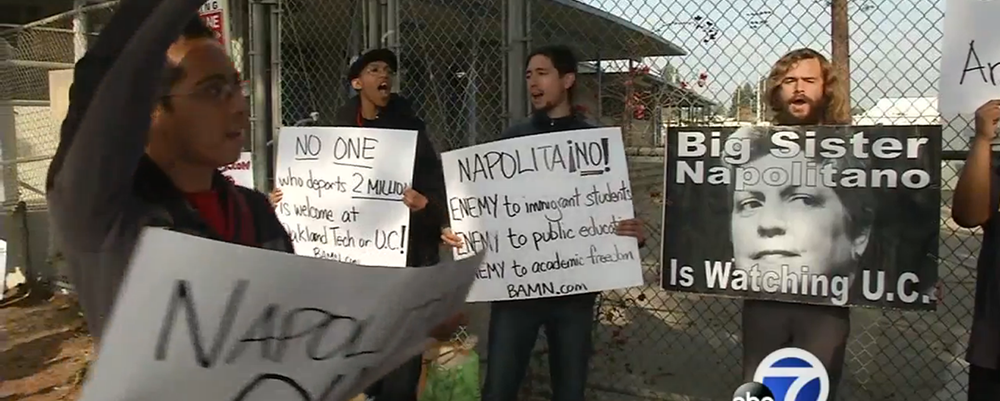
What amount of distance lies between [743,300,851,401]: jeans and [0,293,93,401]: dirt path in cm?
312

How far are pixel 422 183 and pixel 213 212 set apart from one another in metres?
2.56

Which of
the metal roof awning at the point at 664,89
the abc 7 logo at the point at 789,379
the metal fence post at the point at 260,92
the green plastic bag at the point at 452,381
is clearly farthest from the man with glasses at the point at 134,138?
the metal fence post at the point at 260,92

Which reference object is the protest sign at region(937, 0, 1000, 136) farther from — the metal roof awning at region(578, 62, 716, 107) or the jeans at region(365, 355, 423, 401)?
the jeans at region(365, 355, 423, 401)

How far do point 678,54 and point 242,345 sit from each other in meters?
3.88

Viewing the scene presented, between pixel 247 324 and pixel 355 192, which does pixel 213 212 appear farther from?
pixel 355 192

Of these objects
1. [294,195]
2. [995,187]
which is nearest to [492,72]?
[294,195]

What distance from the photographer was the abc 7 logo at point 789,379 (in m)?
2.94

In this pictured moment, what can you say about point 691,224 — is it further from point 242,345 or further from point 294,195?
point 242,345

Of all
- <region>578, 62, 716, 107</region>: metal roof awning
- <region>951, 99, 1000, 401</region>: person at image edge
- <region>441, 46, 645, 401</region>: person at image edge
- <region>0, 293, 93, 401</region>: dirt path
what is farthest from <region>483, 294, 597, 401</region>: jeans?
<region>0, 293, 93, 401</region>: dirt path

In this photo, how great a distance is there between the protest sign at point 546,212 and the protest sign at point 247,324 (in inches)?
89.2

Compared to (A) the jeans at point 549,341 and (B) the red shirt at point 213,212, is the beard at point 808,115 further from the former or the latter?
(B) the red shirt at point 213,212

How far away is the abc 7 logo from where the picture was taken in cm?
294

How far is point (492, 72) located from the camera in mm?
6805

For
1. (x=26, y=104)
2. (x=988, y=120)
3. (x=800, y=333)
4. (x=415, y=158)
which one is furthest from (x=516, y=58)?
(x=26, y=104)
